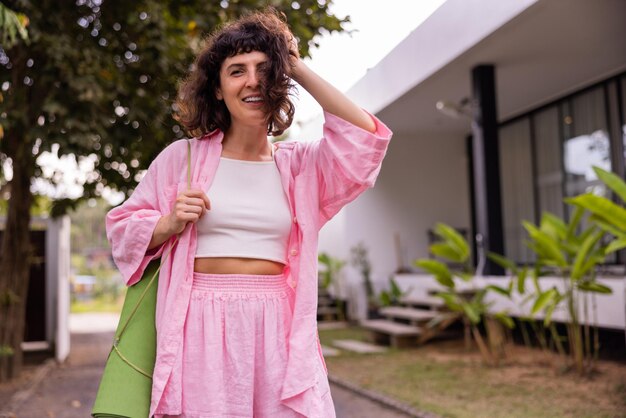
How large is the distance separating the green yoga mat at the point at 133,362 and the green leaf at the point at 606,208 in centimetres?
386

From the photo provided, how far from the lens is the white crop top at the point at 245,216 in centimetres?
187

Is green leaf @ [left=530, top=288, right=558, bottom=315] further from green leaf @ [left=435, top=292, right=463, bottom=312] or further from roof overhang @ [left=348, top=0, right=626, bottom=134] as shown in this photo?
roof overhang @ [left=348, top=0, right=626, bottom=134]

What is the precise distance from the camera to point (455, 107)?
11000mm

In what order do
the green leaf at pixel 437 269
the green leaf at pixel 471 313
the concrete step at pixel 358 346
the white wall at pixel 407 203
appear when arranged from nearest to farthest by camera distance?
the green leaf at pixel 471 313
the green leaf at pixel 437 269
the concrete step at pixel 358 346
the white wall at pixel 407 203

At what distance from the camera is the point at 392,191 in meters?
13.9

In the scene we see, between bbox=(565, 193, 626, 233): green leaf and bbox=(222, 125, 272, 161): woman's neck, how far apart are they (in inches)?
142

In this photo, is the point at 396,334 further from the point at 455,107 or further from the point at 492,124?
the point at 455,107

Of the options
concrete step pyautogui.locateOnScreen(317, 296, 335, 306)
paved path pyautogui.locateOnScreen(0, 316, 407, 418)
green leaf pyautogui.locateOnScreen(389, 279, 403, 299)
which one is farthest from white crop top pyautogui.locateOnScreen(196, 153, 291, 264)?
concrete step pyautogui.locateOnScreen(317, 296, 335, 306)

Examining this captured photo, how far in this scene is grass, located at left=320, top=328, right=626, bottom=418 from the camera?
555 centimetres

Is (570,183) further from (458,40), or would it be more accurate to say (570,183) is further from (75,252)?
(75,252)

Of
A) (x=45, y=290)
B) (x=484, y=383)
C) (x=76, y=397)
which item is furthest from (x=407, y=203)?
(x=76, y=397)

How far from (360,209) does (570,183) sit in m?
4.25

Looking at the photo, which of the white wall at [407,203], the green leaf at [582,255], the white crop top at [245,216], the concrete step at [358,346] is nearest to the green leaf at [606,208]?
the green leaf at [582,255]

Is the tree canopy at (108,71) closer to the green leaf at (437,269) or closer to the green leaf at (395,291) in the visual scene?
the green leaf at (437,269)
